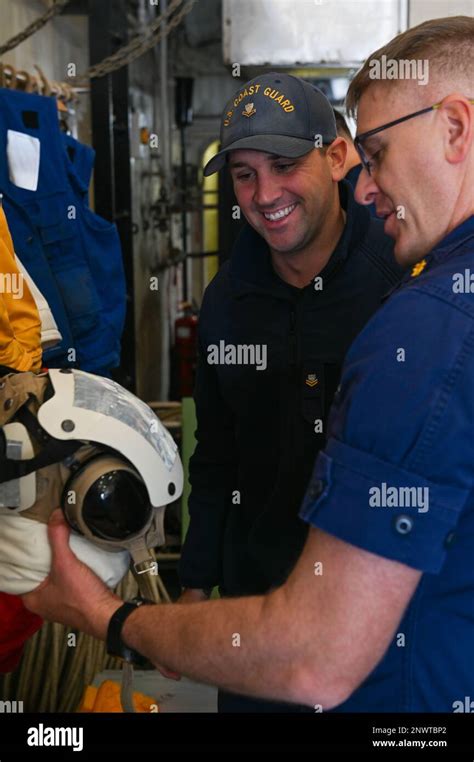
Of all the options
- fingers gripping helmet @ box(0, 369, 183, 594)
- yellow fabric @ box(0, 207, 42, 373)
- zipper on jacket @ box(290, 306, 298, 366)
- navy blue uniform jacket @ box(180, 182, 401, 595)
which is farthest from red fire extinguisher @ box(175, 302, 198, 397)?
fingers gripping helmet @ box(0, 369, 183, 594)

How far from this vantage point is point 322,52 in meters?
3.50

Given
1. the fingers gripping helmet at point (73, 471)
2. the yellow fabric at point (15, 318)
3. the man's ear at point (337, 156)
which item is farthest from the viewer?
the yellow fabric at point (15, 318)

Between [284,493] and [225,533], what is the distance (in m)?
0.29

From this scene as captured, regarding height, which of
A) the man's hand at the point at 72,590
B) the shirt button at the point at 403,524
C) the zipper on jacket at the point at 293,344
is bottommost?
the man's hand at the point at 72,590

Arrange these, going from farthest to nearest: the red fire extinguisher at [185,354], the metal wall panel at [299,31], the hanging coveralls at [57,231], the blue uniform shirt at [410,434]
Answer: the red fire extinguisher at [185,354], the metal wall panel at [299,31], the hanging coveralls at [57,231], the blue uniform shirt at [410,434]

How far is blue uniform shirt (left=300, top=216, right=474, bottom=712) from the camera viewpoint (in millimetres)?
1092

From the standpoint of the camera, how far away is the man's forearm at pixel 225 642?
119 centimetres

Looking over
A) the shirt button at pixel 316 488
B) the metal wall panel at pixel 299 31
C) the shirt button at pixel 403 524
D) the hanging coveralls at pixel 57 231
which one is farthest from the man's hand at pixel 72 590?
the metal wall panel at pixel 299 31

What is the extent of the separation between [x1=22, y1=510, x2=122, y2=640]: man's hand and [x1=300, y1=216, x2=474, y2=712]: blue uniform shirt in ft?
1.43

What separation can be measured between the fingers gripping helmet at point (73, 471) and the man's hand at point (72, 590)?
16 millimetres

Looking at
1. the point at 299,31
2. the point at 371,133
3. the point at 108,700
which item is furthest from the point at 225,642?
the point at 299,31

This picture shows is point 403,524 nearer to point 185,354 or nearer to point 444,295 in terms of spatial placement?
point 444,295

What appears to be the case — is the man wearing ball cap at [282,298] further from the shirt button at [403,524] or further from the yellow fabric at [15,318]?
the shirt button at [403,524]

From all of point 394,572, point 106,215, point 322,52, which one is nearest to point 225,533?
point 394,572
